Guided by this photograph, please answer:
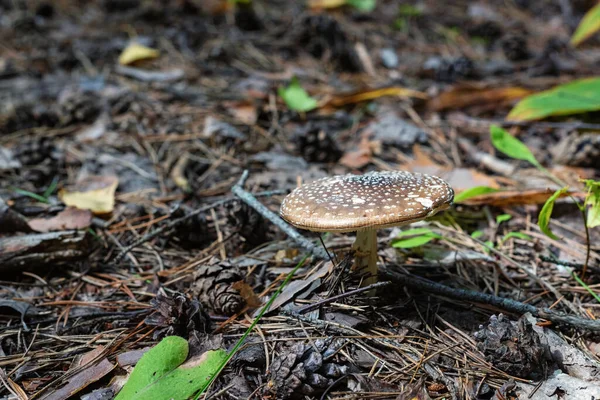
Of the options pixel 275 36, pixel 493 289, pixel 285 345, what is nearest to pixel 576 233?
pixel 493 289

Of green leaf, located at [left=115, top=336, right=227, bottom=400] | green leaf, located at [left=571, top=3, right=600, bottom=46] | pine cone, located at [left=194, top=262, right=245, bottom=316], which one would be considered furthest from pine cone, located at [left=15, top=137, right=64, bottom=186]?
green leaf, located at [left=571, top=3, right=600, bottom=46]

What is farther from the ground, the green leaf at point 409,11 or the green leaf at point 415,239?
the green leaf at point 409,11

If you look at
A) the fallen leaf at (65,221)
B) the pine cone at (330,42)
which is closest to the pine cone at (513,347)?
the fallen leaf at (65,221)

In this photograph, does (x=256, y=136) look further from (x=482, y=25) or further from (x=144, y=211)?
(x=482, y=25)

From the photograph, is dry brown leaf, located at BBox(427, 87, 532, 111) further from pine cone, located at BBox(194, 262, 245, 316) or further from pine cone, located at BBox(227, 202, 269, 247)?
pine cone, located at BBox(194, 262, 245, 316)

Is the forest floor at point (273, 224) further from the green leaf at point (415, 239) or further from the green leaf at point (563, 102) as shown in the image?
the green leaf at point (563, 102)

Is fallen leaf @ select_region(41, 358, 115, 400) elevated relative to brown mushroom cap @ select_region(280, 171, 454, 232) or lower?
lower

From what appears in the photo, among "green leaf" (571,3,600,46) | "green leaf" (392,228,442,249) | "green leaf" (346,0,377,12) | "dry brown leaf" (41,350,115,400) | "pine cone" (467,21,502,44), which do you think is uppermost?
"green leaf" (346,0,377,12)
